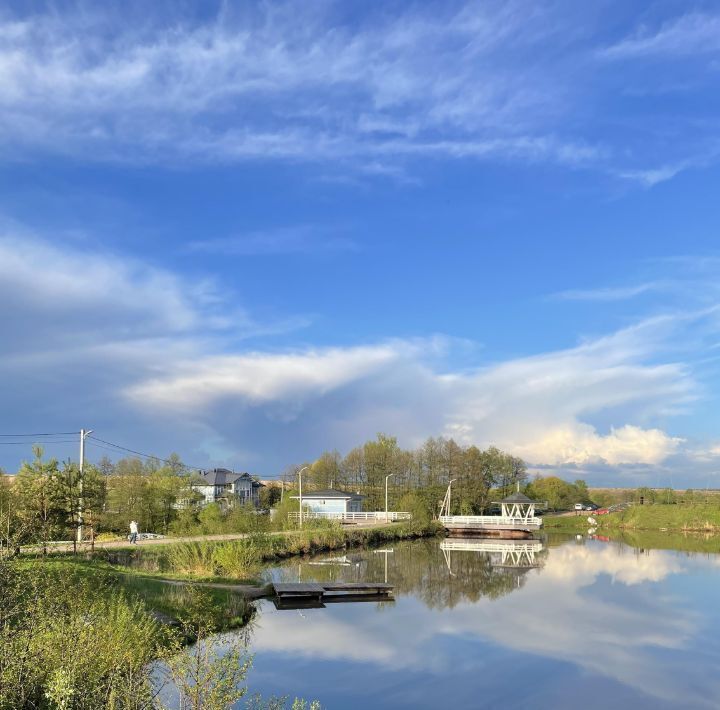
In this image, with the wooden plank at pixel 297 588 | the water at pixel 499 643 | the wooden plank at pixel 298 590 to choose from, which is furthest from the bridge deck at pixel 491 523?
the wooden plank at pixel 298 590

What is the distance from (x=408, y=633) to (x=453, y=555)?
21950mm

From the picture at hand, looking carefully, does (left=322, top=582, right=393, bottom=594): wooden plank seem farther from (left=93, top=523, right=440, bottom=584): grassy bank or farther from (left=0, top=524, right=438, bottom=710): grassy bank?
(left=0, top=524, right=438, bottom=710): grassy bank

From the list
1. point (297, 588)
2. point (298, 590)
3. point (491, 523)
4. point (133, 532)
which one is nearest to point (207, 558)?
point (297, 588)

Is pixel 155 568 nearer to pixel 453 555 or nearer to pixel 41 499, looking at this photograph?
pixel 41 499

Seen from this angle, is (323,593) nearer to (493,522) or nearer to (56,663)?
(56,663)

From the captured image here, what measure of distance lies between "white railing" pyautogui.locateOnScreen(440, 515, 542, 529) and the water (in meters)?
24.4

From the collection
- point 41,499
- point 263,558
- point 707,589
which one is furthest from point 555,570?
point 41,499

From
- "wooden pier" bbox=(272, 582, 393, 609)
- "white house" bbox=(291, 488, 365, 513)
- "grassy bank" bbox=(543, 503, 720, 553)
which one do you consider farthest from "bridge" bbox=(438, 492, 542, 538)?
"wooden pier" bbox=(272, 582, 393, 609)

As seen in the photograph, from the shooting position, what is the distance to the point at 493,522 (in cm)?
5622

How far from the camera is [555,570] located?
109ft

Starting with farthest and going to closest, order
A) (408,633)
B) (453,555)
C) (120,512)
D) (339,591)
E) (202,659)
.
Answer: (120,512)
(453,555)
(339,591)
(408,633)
(202,659)

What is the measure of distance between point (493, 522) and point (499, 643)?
39709mm

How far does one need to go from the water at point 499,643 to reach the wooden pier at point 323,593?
0.80m

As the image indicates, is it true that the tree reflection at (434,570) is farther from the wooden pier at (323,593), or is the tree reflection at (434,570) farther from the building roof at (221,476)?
the building roof at (221,476)
